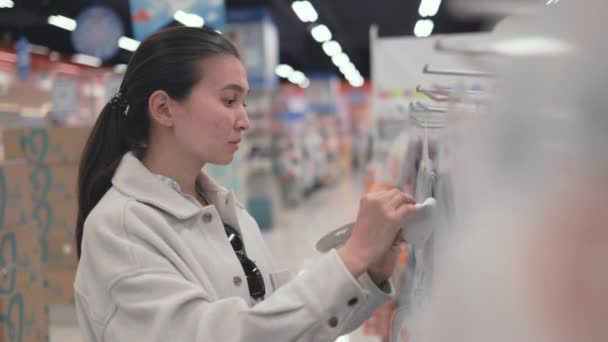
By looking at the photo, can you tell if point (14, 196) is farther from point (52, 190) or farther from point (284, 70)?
point (284, 70)

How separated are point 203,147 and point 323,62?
17279mm

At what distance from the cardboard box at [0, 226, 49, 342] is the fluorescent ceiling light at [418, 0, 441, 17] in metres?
1.72

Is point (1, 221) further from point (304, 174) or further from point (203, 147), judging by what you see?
point (304, 174)

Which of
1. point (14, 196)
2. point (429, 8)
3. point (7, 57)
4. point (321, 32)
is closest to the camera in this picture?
point (429, 8)

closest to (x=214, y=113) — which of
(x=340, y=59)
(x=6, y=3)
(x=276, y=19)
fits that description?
(x=6, y=3)

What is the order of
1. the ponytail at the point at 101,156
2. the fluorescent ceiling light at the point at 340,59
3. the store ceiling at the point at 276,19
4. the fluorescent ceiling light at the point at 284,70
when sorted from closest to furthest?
the ponytail at the point at 101,156, the store ceiling at the point at 276,19, the fluorescent ceiling light at the point at 340,59, the fluorescent ceiling light at the point at 284,70

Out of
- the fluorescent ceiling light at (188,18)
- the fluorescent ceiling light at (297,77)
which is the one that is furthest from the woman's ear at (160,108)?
the fluorescent ceiling light at (297,77)

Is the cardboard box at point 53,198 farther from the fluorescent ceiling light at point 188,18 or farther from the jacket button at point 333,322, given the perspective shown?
the jacket button at point 333,322

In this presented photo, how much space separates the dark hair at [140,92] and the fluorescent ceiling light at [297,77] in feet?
62.9

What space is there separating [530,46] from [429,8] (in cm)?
99

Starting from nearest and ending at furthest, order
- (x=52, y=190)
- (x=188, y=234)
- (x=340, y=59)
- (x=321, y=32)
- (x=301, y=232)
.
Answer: (x=188, y=234)
(x=52, y=190)
(x=301, y=232)
(x=321, y=32)
(x=340, y=59)

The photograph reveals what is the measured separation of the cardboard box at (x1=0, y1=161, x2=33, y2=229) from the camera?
2.06m

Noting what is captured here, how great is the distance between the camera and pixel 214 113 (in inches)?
47.2

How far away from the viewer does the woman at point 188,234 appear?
0.98 meters
